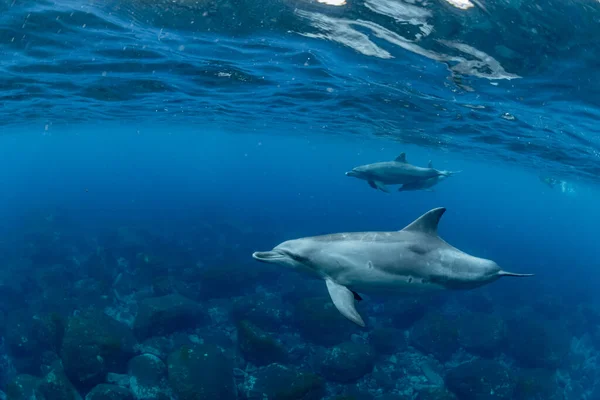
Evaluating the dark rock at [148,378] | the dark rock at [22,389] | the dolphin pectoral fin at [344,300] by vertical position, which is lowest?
the dark rock at [22,389]


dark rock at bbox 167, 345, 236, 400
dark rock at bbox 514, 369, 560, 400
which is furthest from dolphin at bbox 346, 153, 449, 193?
dark rock at bbox 514, 369, 560, 400

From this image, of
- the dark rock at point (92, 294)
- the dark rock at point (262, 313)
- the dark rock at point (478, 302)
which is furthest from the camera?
the dark rock at point (478, 302)

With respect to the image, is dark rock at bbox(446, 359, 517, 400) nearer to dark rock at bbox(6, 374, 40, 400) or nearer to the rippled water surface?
the rippled water surface

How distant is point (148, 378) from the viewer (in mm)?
11305

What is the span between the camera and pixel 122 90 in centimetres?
2188

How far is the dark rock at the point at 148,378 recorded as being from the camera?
11.0 m

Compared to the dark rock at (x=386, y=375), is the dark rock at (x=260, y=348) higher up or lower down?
higher up

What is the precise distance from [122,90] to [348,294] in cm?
2069

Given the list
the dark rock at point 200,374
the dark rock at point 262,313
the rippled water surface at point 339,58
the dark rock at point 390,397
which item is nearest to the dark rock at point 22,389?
the dark rock at point 200,374

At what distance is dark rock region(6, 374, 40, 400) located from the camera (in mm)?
10820

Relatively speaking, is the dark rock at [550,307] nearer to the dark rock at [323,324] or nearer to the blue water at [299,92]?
the blue water at [299,92]

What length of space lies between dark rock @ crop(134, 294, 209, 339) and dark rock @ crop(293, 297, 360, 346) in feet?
13.0

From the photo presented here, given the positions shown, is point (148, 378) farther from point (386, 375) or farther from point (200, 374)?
point (386, 375)

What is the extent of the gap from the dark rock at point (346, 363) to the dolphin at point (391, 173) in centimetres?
520
